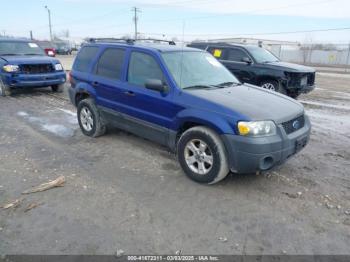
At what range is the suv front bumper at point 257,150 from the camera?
3789 millimetres

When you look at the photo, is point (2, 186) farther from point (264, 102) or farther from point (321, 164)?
point (321, 164)

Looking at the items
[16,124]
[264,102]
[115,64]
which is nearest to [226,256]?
[264,102]

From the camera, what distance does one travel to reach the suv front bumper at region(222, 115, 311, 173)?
379cm

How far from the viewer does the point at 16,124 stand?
24.0 ft

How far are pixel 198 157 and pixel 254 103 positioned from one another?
102 cm

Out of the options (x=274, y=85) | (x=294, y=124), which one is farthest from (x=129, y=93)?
(x=274, y=85)

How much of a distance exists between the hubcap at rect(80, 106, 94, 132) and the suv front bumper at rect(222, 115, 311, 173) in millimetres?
3143

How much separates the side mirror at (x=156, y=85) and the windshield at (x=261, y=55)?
669 cm

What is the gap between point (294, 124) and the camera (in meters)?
4.31

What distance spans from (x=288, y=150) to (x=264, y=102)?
73 centimetres

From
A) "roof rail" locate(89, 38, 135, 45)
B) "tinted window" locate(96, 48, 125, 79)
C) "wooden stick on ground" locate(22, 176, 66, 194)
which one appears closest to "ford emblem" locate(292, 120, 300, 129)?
"tinted window" locate(96, 48, 125, 79)

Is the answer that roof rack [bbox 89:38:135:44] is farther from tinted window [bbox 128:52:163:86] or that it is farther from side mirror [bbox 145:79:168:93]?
side mirror [bbox 145:79:168:93]

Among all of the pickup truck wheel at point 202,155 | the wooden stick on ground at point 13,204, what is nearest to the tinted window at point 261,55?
the pickup truck wheel at point 202,155

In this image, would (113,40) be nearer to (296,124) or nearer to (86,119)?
(86,119)
